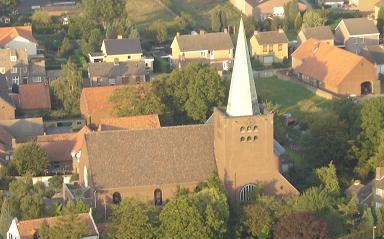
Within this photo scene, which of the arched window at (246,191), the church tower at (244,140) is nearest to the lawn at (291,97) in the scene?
the church tower at (244,140)

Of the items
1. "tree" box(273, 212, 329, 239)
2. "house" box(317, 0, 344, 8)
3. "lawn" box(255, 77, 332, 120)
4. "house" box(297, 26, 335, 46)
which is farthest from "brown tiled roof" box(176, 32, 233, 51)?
"tree" box(273, 212, 329, 239)

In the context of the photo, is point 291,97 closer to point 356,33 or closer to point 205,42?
point 205,42

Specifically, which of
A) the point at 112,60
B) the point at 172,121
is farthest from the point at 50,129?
the point at 112,60

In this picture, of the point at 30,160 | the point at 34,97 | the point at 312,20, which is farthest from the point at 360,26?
the point at 30,160

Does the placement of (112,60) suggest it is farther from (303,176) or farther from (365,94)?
(303,176)

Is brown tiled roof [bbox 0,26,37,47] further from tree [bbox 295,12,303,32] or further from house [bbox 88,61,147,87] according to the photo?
tree [bbox 295,12,303,32]

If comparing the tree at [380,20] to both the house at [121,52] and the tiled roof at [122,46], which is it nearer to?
the house at [121,52]
